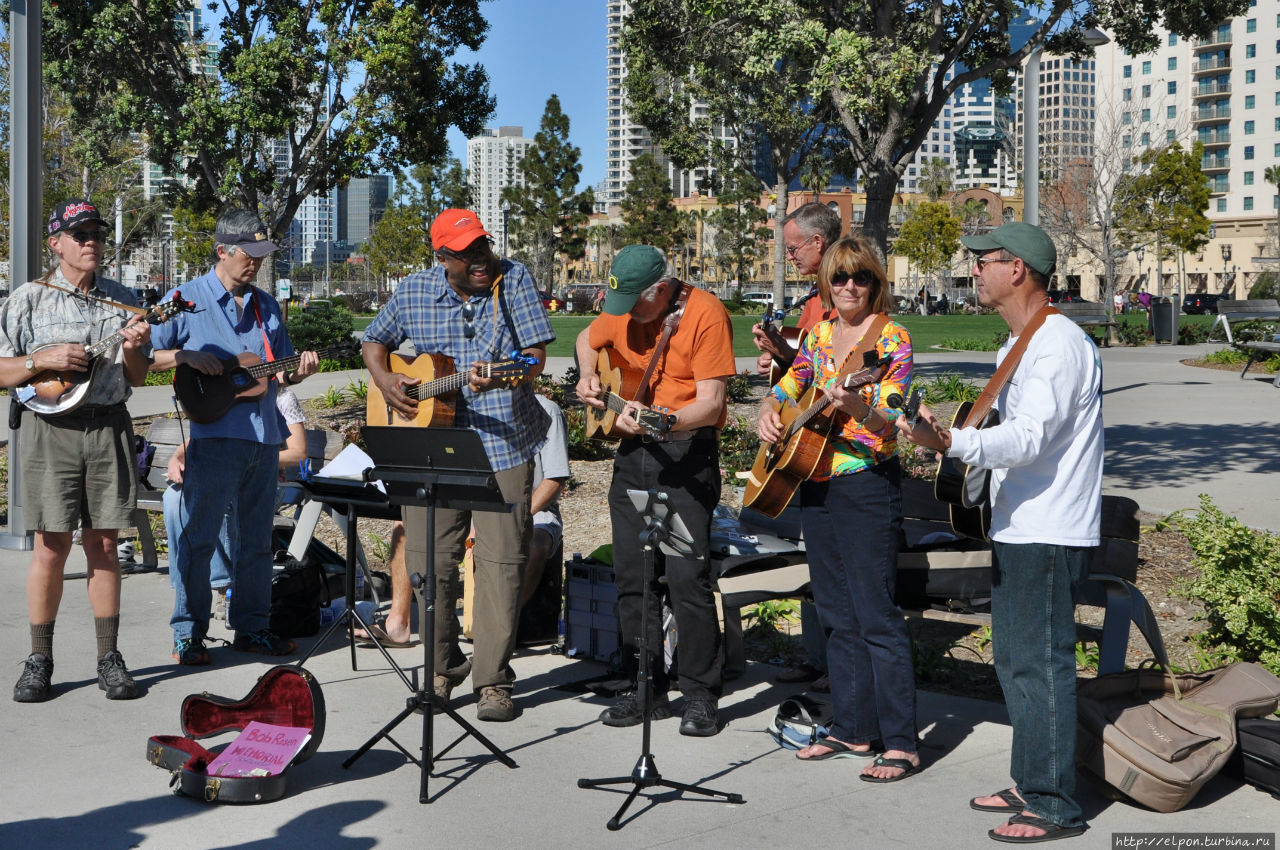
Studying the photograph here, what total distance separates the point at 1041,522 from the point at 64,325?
14.8 feet

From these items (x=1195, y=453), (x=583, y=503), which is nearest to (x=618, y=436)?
(x=583, y=503)

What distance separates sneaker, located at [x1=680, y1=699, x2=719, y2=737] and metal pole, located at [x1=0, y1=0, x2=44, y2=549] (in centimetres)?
609

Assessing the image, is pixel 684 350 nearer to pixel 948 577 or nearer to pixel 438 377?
pixel 438 377

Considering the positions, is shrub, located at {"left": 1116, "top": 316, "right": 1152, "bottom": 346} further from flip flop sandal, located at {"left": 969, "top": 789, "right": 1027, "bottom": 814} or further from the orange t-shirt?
flip flop sandal, located at {"left": 969, "top": 789, "right": 1027, "bottom": 814}

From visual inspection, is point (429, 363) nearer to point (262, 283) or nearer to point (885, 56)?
point (885, 56)

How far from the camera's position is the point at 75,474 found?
5984 mm

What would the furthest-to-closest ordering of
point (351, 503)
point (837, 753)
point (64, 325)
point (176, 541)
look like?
point (176, 541), point (351, 503), point (64, 325), point (837, 753)

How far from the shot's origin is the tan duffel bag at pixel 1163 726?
14.7 ft

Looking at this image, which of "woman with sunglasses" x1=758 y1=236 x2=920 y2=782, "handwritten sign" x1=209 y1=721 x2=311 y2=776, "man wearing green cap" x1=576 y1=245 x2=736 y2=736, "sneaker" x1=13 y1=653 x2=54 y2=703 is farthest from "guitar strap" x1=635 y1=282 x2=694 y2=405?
"sneaker" x1=13 y1=653 x2=54 y2=703

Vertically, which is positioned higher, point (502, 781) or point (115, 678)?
point (115, 678)

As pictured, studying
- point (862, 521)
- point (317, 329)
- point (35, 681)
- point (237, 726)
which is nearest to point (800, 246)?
point (862, 521)

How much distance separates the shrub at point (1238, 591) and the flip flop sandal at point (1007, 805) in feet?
6.48

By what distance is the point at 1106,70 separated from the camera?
12381cm

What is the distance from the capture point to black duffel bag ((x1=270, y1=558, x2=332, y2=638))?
729 cm
